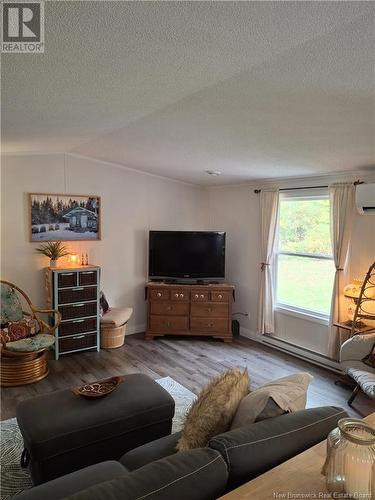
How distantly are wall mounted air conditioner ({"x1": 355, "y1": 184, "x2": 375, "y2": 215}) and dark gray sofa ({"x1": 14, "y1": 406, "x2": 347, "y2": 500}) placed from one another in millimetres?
2300

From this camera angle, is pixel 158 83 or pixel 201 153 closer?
pixel 158 83

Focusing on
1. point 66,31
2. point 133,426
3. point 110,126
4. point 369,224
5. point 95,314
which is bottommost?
point 133,426

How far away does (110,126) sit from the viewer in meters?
3.08

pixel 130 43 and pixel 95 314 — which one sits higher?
pixel 130 43

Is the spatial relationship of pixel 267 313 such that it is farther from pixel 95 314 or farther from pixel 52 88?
pixel 52 88

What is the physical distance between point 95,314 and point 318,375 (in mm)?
2781

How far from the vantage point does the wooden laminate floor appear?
134 inches

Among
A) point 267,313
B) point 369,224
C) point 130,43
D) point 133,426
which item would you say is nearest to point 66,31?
point 130,43

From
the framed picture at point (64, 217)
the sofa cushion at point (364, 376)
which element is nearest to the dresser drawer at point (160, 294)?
the framed picture at point (64, 217)

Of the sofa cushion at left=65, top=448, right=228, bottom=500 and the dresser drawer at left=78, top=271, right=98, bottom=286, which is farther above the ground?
the dresser drawer at left=78, top=271, right=98, bottom=286

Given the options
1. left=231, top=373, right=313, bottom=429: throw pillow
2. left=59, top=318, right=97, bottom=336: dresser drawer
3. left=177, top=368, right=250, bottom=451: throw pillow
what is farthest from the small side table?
left=59, top=318, right=97, bottom=336: dresser drawer

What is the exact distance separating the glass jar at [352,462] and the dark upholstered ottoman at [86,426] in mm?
1549

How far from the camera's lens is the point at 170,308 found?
5047mm

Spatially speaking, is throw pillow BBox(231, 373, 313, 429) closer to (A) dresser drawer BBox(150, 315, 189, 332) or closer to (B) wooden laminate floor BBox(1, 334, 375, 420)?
(B) wooden laminate floor BBox(1, 334, 375, 420)
